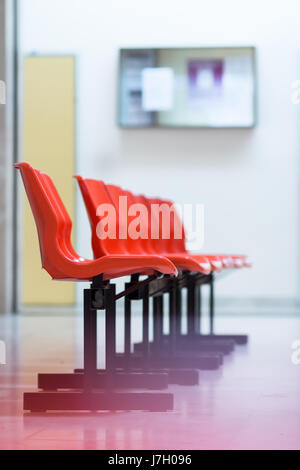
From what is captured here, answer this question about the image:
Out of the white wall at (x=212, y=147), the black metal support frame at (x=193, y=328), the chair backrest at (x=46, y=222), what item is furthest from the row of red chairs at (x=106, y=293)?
the white wall at (x=212, y=147)

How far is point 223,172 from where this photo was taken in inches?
308

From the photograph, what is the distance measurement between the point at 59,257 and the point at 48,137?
4.59 metres

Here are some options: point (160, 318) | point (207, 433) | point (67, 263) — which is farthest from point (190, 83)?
point (207, 433)

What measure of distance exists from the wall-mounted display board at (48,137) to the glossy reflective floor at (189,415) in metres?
2.37

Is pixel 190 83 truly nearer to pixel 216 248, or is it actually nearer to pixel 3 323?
pixel 216 248

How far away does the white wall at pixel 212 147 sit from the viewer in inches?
300

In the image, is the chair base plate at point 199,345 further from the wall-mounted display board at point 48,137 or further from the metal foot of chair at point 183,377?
the wall-mounted display board at point 48,137

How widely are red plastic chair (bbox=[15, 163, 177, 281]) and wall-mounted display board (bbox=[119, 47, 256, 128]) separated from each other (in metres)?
4.78

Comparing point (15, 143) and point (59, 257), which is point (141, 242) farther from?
point (15, 143)

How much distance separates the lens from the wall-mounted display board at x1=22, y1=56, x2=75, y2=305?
7.38m

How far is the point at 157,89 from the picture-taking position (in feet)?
25.4

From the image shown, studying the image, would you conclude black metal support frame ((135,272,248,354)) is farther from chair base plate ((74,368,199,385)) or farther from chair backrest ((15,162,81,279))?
chair backrest ((15,162,81,279))

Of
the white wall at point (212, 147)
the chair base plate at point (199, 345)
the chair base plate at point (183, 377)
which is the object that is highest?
the white wall at point (212, 147)

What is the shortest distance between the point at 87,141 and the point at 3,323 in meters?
1.88
